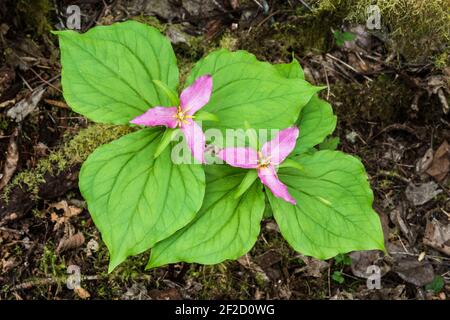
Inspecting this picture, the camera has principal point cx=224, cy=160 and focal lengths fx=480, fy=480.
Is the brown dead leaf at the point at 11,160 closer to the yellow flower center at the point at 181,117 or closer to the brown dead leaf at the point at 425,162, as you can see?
the yellow flower center at the point at 181,117

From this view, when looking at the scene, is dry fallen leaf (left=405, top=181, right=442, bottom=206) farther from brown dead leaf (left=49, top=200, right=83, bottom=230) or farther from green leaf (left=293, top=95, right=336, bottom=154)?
brown dead leaf (left=49, top=200, right=83, bottom=230)

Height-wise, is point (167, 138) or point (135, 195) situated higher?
point (167, 138)

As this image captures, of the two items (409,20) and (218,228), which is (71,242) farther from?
(409,20)

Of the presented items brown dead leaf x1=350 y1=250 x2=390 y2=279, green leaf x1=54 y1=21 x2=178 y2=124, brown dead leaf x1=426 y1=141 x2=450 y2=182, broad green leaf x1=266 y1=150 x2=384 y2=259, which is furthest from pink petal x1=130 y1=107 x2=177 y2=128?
brown dead leaf x1=426 y1=141 x2=450 y2=182

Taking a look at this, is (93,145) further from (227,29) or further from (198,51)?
(227,29)

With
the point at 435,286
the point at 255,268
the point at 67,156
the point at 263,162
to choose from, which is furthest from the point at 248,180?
the point at 435,286

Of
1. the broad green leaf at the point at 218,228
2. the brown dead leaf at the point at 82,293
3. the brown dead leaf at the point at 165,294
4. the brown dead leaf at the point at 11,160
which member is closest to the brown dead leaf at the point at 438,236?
the broad green leaf at the point at 218,228
